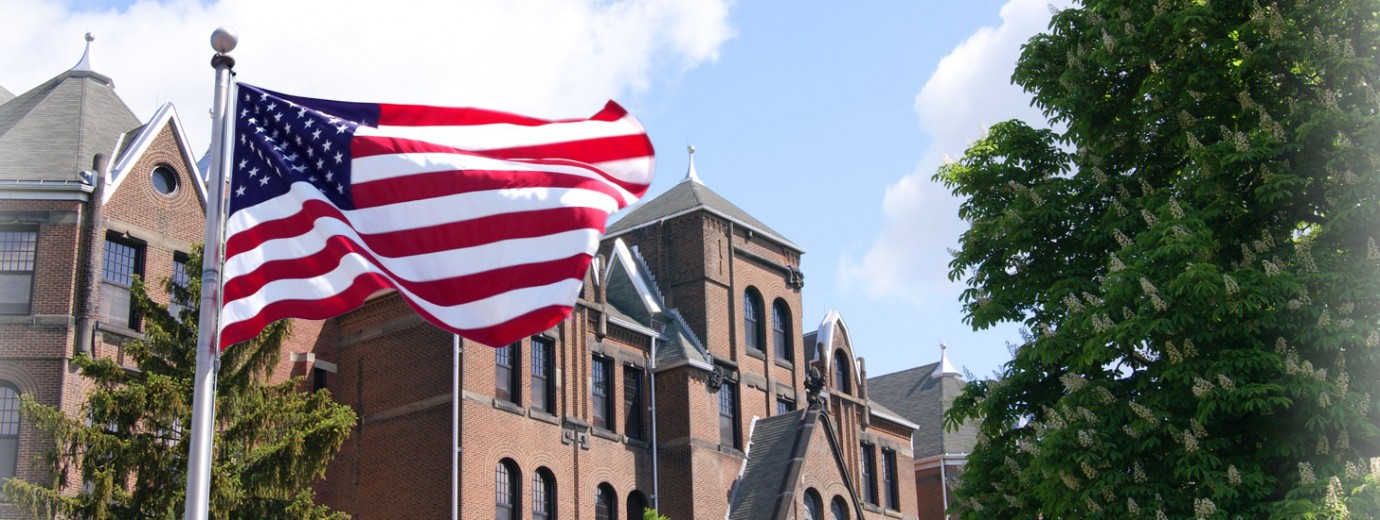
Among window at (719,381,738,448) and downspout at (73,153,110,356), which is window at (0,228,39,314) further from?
window at (719,381,738,448)

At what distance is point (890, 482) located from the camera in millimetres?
47250

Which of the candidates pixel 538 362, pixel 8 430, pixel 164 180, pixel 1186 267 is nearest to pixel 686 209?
pixel 538 362

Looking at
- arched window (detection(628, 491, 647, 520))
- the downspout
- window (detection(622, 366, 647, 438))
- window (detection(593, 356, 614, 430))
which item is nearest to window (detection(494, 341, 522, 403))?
window (detection(593, 356, 614, 430))

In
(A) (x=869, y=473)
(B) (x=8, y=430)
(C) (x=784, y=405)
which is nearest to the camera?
(B) (x=8, y=430)

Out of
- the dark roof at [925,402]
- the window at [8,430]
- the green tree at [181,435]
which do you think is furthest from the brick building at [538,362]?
the dark roof at [925,402]

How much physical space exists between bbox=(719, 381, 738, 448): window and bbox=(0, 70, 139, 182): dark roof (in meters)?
17.1

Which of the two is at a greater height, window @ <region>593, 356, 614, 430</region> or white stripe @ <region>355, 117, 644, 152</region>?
window @ <region>593, 356, 614, 430</region>

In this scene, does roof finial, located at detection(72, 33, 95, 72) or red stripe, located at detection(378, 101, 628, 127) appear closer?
red stripe, located at detection(378, 101, 628, 127)

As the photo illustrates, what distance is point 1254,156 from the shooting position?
1630 centimetres

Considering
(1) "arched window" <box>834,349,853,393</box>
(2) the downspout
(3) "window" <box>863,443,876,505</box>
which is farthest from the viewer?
(1) "arched window" <box>834,349,853,393</box>

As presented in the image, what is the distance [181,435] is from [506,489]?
11200mm

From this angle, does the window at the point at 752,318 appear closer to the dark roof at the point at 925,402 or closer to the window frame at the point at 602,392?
the window frame at the point at 602,392

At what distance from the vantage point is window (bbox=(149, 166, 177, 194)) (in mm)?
30344

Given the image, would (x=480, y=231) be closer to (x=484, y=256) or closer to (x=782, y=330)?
(x=484, y=256)
